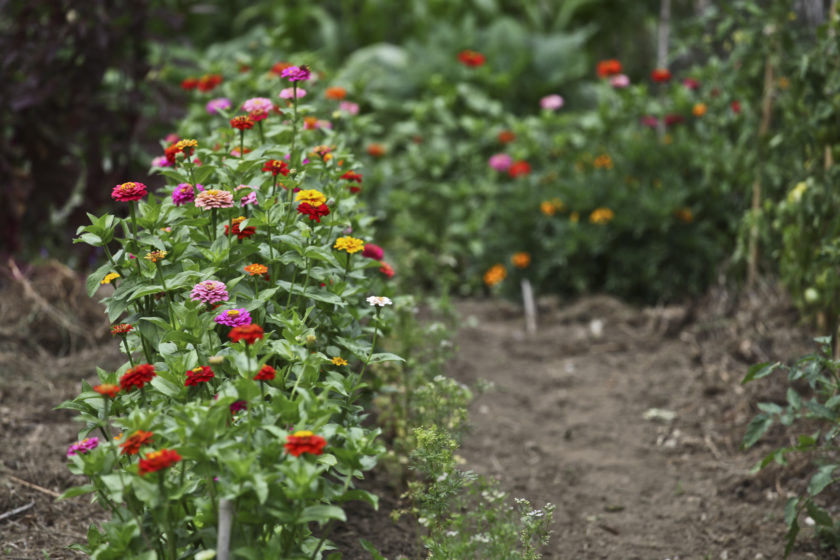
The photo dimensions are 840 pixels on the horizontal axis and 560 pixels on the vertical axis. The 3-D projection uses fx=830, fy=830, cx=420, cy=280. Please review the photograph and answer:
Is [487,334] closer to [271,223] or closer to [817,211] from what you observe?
[817,211]

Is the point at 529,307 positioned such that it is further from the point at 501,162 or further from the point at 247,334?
the point at 247,334

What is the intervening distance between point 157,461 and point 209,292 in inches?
16.2

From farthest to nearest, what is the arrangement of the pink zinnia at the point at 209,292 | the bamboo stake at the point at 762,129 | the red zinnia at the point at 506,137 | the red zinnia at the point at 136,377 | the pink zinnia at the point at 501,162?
the red zinnia at the point at 506,137
the pink zinnia at the point at 501,162
the bamboo stake at the point at 762,129
the pink zinnia at the point at 209,292
the red zinnia at the point at 136,377

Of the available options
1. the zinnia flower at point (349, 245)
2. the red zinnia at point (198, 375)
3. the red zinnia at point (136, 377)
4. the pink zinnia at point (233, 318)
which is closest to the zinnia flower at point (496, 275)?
the zinnia flower at point (349, 245)

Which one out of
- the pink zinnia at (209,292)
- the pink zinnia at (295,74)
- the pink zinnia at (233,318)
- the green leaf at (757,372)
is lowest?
the green leaf at (757,372)

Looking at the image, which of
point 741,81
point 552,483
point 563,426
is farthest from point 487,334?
point 741,81

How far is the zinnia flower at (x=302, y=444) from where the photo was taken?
1423 mm

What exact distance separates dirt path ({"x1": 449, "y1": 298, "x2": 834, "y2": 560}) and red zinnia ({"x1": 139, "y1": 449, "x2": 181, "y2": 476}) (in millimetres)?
1289

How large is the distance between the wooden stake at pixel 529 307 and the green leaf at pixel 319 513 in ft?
9.35

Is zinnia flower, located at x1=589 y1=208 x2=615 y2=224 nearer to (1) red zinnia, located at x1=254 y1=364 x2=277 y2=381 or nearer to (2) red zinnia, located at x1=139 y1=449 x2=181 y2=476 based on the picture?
(1) red zinnia, located at x1=254 y1=364 x2=277 y2=381

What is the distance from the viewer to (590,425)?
11.0 ft

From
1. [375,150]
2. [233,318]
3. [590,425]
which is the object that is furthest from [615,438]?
[375,150]

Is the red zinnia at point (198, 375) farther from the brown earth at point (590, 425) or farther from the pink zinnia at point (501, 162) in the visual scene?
the pink zinnia at point (501, 162)

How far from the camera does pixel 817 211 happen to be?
3.00 m
